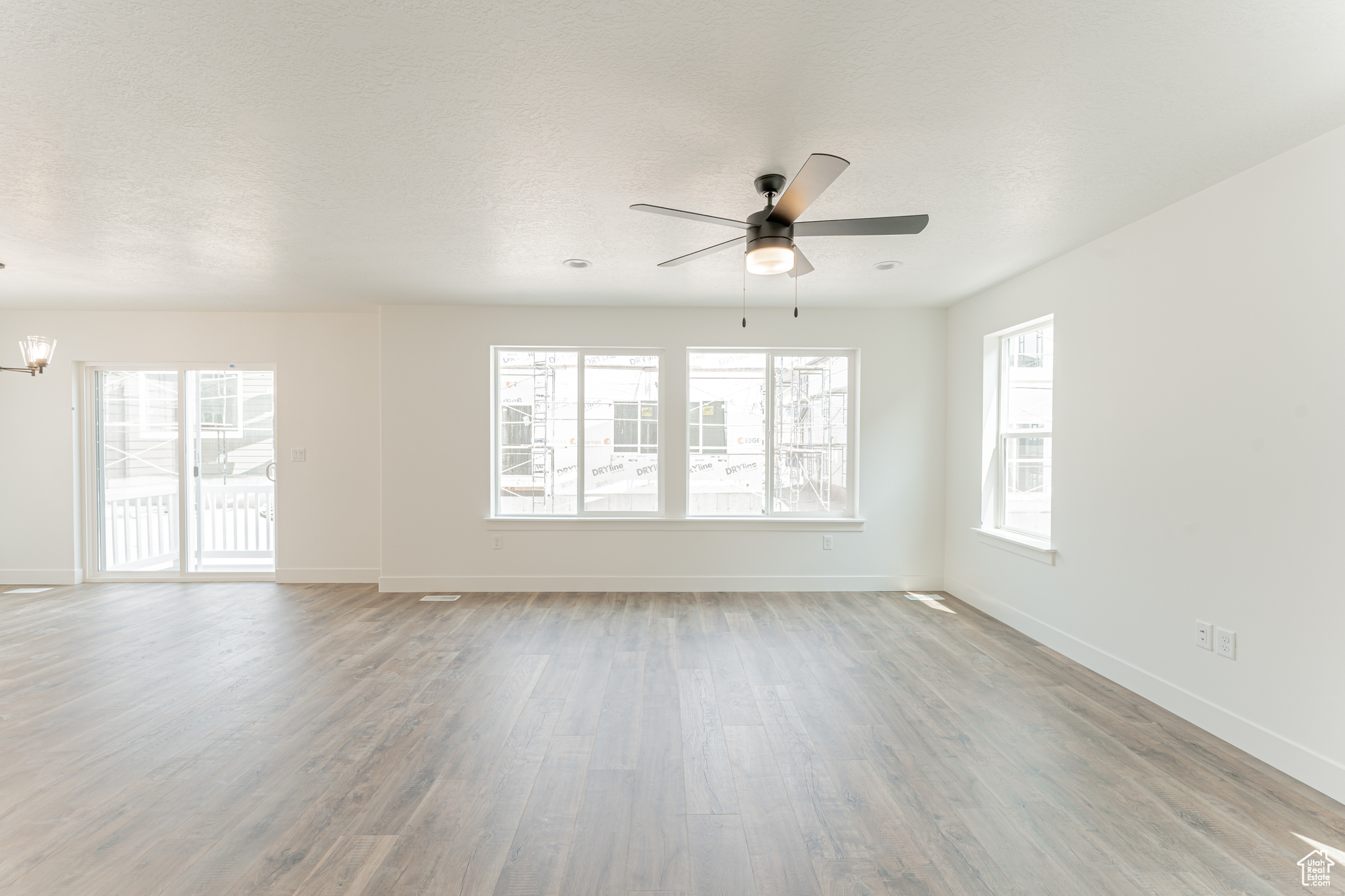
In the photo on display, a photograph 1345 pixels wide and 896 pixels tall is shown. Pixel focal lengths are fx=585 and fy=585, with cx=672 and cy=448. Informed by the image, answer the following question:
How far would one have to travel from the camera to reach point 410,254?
3.69 meters

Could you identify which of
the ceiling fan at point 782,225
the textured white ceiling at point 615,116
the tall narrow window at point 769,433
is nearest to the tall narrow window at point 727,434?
the tall narrow window at point 769,433

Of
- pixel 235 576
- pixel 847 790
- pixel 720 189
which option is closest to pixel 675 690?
pixel 847 790

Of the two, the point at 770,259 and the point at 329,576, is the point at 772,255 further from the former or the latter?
the point at 329,576

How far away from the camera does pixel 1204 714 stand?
9.00 ft

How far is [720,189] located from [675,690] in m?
2.55

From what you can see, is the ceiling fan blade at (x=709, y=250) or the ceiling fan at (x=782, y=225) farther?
the ceiling fan blade at (x=709, y=250)

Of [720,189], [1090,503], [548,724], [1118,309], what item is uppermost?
[720,189]

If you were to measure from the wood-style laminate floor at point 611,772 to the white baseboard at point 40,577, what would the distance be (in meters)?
1.60

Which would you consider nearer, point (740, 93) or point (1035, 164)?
point (740, 93)

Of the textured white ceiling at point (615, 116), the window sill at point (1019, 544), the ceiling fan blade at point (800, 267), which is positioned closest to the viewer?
the textured white ceiling at point (615, 116)

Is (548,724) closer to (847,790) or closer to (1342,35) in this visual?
(847,790)

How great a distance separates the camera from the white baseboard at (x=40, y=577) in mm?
5371

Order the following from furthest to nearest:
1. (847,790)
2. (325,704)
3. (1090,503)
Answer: (1090,503) < (325,704) < (847,790)

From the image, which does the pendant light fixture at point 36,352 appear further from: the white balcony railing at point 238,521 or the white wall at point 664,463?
the white wall at point 664,463
